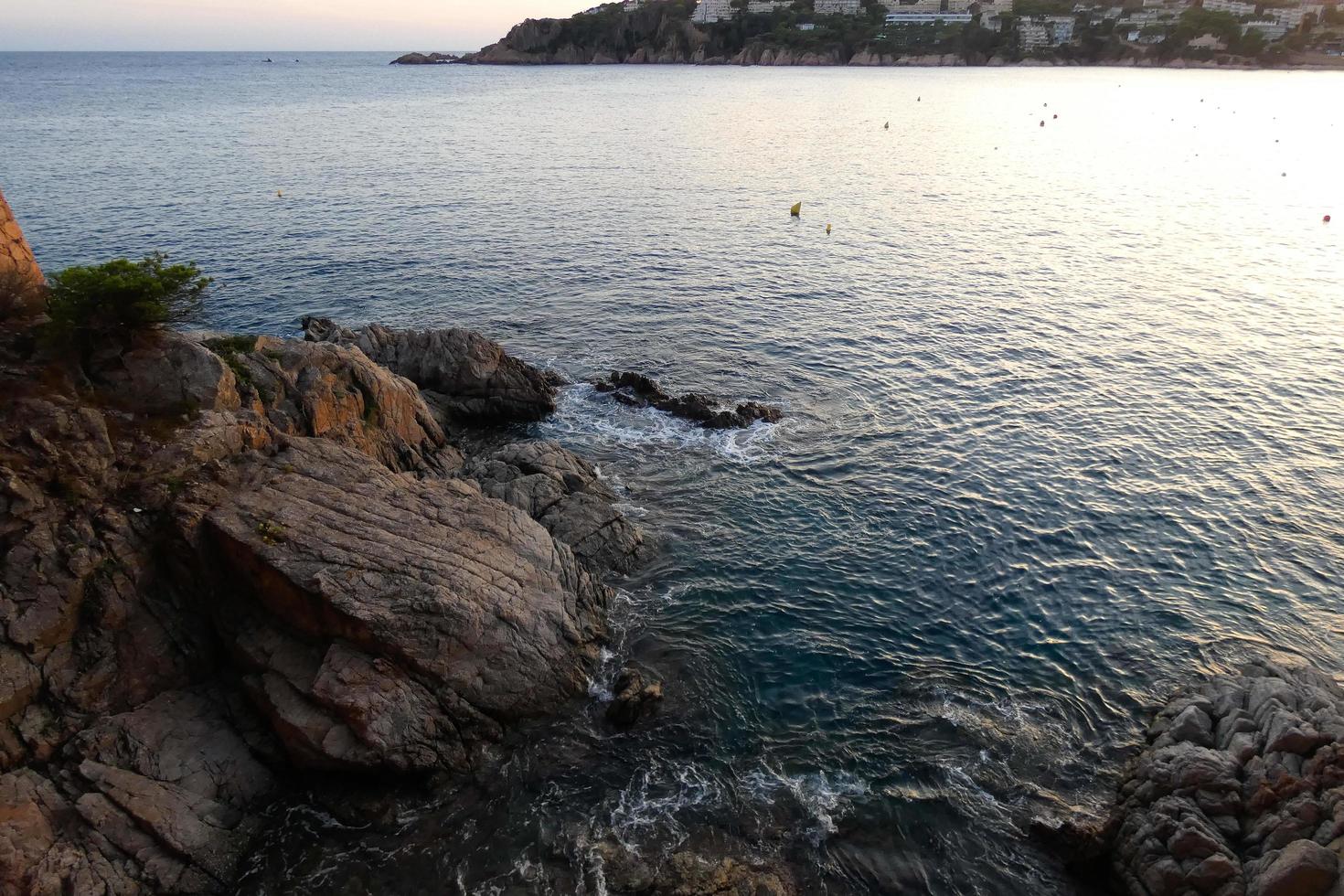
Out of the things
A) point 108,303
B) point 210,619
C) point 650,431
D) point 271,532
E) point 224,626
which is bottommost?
point 650,431

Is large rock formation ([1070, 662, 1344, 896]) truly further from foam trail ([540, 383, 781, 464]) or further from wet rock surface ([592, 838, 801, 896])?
foam trail ([540, 383, 781, 464])

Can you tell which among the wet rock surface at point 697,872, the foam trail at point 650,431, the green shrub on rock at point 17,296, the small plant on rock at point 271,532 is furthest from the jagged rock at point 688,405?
the green shrub on rock at point 17,296

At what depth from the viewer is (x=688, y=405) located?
3919cm

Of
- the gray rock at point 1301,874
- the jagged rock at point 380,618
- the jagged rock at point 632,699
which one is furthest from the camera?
the jagged rock at point 632,699

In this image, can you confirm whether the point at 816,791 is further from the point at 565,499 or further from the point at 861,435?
the point at 861,435

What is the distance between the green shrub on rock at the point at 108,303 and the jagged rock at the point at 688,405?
860 inches

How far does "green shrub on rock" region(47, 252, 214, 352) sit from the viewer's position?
2206 cm

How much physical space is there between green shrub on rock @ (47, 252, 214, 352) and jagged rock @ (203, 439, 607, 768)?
5624 millimetres

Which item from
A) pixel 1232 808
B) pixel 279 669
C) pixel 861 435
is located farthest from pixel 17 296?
pixel 1232 808

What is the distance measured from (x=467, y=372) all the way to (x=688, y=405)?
11.7m

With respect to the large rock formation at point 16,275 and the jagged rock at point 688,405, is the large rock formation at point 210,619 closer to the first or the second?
the large rock formation at point 16,275

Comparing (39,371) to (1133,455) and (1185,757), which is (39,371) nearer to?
(1185,757)

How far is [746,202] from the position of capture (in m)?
80.8

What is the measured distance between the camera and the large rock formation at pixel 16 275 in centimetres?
2270
